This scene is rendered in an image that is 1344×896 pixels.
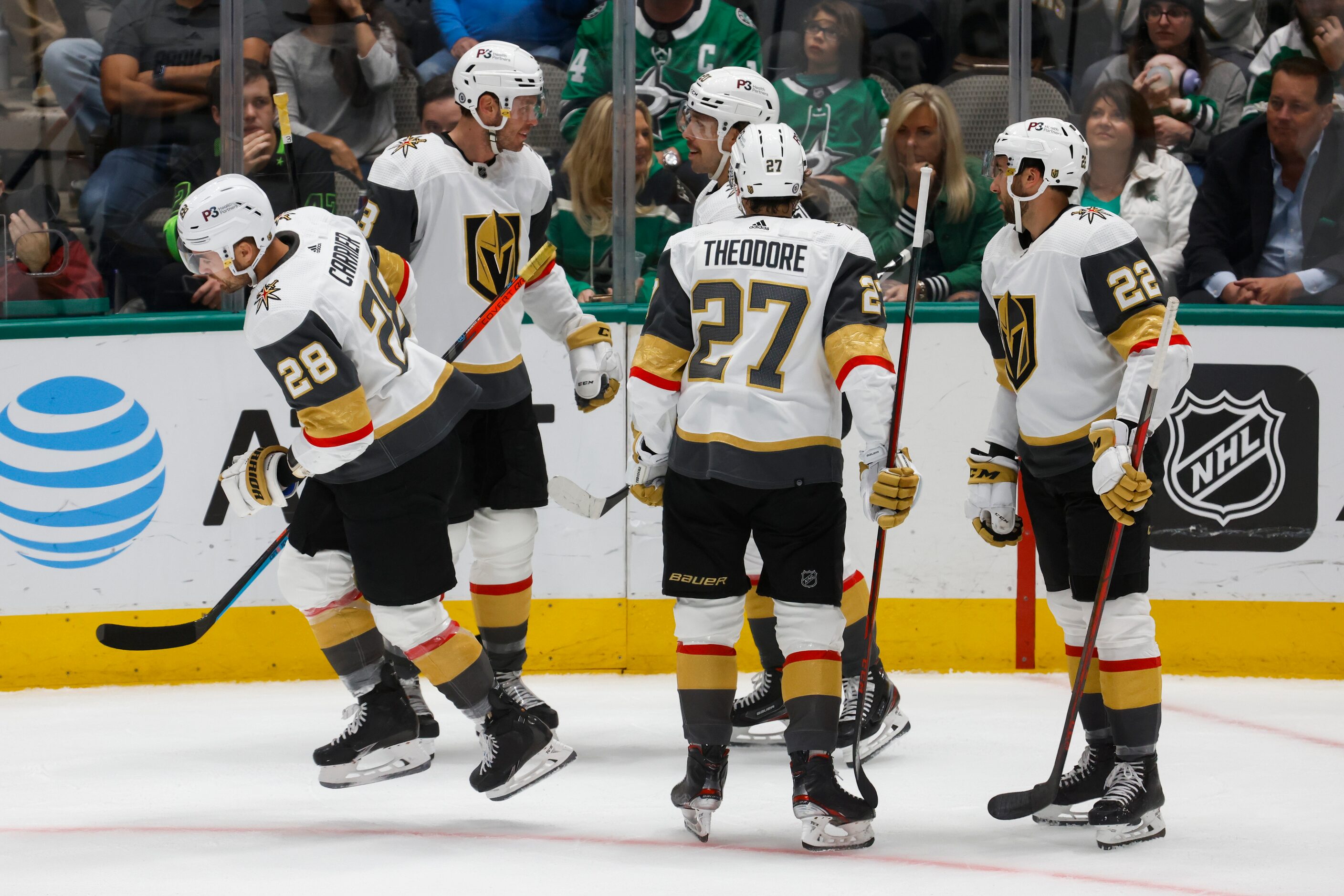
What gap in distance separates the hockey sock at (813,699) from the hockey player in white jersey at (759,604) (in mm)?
626

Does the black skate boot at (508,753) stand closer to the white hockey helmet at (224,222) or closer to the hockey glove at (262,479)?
the hockey glove at (262,479)

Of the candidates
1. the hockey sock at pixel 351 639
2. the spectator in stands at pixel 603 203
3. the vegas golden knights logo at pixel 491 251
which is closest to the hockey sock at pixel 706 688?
the hockey sock at pixel 351 639

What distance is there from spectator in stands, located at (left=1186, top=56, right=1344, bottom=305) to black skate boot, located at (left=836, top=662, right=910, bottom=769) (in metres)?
1.76

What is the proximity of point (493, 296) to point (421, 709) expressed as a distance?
113 centimetres

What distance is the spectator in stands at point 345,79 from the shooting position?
188 inches

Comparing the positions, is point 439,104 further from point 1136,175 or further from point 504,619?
point 1136,175

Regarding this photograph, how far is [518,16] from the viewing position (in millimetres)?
4867

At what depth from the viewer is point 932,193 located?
4820 millimetres

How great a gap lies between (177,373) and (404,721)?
1686 mm

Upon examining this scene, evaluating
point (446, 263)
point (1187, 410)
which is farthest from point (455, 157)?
point (1187, 410)

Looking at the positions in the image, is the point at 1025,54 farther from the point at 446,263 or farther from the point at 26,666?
the point at 26,666

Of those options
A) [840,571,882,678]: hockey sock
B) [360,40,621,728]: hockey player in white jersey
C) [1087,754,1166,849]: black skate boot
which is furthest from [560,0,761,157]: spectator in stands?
[1087,754,1166,849]: black skate boot

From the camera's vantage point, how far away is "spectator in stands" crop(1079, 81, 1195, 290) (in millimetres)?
4750

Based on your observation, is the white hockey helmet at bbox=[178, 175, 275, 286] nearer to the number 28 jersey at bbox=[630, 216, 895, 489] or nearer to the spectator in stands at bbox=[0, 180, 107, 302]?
the number 28 jersey at bbox=[630, 216, 895, 489]
